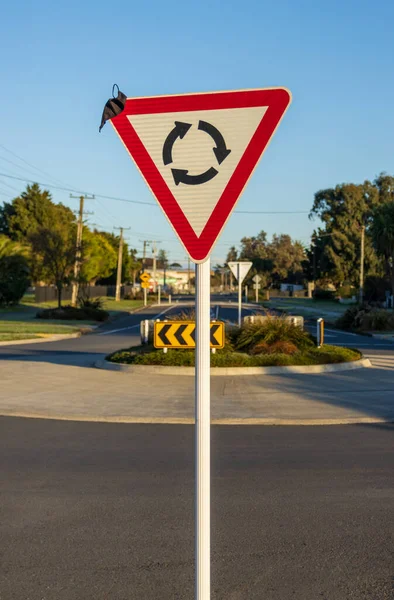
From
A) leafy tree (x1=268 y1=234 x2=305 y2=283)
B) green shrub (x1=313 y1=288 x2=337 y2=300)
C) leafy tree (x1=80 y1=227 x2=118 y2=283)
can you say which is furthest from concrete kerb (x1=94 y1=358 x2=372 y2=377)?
leafy tree (x1=268 y1=234 x2=305 y2=283)

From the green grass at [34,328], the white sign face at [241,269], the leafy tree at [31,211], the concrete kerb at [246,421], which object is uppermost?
the leafy tree at [31,211]

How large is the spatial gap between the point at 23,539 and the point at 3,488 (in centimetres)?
163

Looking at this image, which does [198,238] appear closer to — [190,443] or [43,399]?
→ [190,443]

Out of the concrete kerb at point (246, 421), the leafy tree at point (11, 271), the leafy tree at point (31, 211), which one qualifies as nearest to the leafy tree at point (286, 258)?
the leafy tree at point (31, 211)

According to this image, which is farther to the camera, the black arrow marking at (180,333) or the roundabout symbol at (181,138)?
the black arrow marking at (180,333)

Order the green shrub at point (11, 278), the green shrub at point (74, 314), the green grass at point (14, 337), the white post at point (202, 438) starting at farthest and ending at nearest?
the green shrub at point (11, 278), the green shrub at point (74, 314), the green grass at point (14, 337), the white post at point (202, 438)

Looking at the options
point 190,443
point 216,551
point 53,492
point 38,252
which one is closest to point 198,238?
point 216,551

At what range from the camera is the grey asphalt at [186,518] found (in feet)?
15.9

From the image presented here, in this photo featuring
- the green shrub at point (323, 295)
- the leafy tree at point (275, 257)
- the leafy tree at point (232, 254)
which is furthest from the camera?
the leafy tree at point (232, 254)

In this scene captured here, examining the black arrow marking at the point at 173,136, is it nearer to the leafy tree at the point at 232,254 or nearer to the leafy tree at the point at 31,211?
the leafy tree at the point at 31,211

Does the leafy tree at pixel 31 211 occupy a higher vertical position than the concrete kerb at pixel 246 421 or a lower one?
higher

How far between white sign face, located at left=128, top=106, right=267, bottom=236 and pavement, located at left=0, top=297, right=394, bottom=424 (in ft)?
28.3

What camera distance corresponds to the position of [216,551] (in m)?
5.45

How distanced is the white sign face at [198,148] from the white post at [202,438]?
0.27 metres
